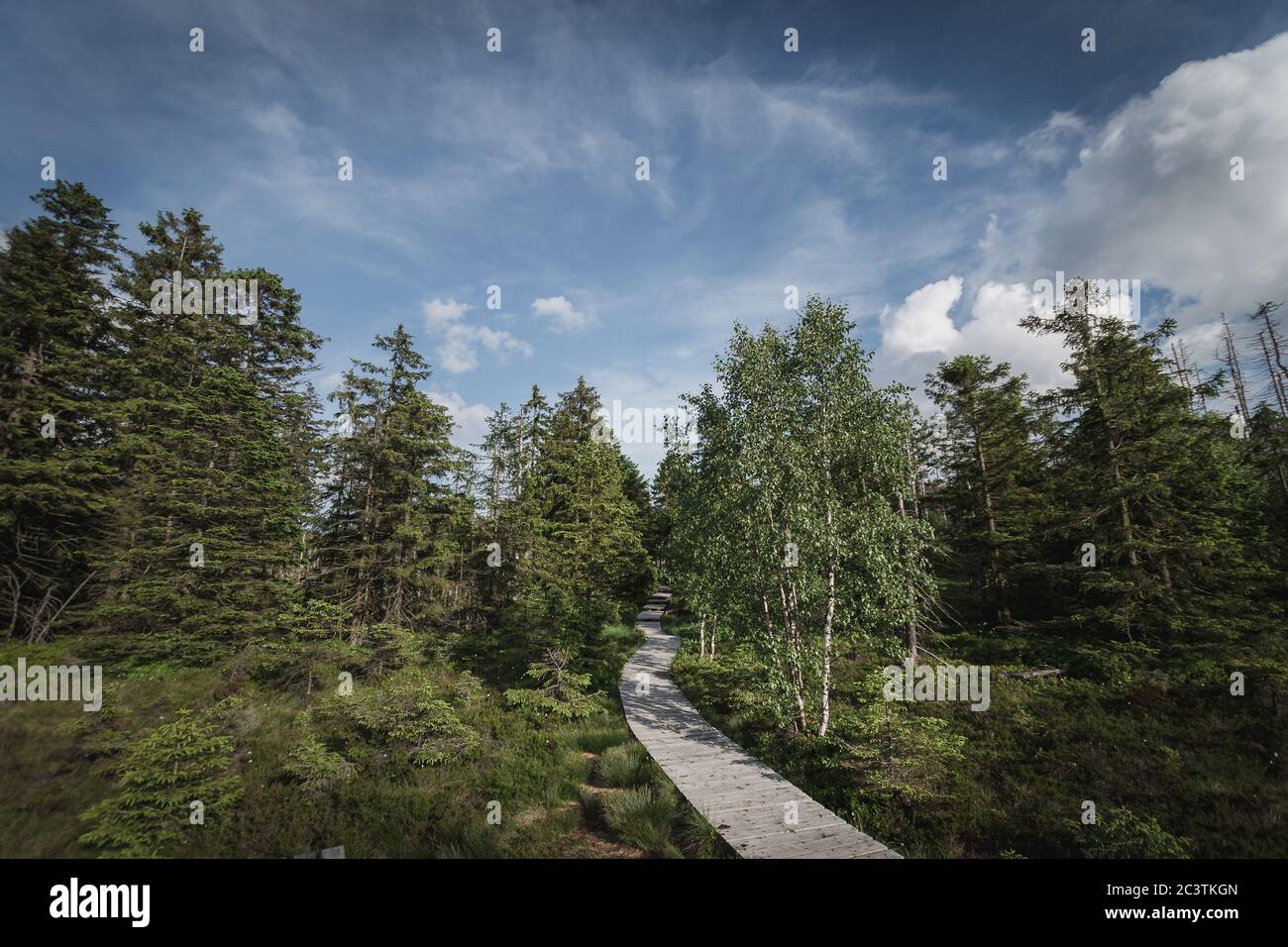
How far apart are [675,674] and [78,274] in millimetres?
30682

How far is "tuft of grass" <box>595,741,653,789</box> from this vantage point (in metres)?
9.48

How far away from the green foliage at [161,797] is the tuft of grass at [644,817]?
6297 millimetres

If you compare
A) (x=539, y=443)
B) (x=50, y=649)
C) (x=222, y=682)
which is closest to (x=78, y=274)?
(x=50, y=649)

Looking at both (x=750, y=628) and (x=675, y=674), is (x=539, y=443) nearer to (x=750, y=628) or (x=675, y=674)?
(x=675, y=674)

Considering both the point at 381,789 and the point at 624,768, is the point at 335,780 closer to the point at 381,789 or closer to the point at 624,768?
the point at 381,789

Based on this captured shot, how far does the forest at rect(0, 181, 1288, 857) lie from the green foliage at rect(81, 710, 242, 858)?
0.07m

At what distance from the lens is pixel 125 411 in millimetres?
18297

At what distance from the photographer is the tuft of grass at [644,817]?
23.7 ft

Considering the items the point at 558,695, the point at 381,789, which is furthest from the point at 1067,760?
the point at 381,789

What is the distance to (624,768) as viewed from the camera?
9719 millimetres

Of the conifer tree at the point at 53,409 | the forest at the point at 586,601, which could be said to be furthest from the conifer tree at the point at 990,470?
the conifer tree at the point at 53,409

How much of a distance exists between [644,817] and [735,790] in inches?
75.6

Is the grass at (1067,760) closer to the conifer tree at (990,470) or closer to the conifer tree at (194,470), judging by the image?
the conifer tree at (990,470)

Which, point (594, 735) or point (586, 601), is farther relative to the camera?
point (586, 601)
